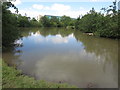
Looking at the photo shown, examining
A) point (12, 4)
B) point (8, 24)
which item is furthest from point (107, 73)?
point (12, 4)

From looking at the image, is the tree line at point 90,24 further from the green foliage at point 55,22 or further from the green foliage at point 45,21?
the green foliage at point 55,22

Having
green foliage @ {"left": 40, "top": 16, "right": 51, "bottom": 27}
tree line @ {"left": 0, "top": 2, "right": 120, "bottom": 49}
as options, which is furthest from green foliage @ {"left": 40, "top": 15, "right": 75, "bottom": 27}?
tree line @ {"left": 0, "top": 2, "right": 120, "bottom": 49}

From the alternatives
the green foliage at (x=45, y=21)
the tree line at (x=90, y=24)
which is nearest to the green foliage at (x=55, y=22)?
the green foliage at (x=45, y=21)

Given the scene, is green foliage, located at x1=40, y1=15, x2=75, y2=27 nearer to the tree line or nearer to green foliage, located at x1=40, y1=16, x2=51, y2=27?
green foliage, located at x1=40, y1=16, x2=51, y2=27

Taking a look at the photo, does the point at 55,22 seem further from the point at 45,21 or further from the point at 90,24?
the point at 90,24

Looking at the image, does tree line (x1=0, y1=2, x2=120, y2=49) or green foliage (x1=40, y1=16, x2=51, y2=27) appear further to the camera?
green foliage (x1=40, y1=16, x2=51, y2=27)

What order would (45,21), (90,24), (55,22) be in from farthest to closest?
1. (55,22)
2. (45,21)
3. (90,24)

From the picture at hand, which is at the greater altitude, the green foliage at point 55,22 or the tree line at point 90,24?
the green foliage at point 55,22

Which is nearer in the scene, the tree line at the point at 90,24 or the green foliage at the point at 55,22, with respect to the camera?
the tree line at the point at 90,24

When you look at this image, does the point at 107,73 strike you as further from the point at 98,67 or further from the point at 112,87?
the point at 112,87

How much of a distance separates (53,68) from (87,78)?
1.78 metres

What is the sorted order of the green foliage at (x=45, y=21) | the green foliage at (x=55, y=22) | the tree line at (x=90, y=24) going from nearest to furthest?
the tree line at (x=90, y=24) < the green foliage at (x=45, y=21) < the green foliage at (x=55, y=22)

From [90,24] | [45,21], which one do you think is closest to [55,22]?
[45,21]

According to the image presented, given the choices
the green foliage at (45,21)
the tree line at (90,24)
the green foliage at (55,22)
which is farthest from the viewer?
the green foliage at (55,22)
